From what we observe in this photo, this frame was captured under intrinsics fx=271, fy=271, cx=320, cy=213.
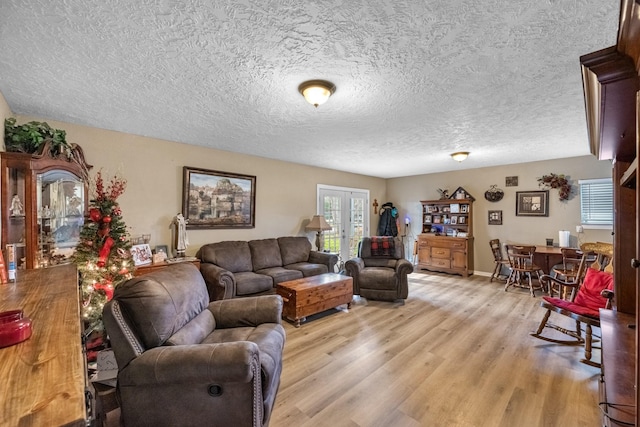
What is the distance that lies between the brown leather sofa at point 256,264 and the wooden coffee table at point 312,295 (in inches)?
17.6

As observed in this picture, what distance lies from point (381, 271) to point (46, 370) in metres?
3.90

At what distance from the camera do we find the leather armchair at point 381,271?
160 inches

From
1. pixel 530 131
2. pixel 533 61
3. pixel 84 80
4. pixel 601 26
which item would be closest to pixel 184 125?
pixel 84 80

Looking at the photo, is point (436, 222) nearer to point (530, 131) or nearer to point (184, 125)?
point (530, 131)

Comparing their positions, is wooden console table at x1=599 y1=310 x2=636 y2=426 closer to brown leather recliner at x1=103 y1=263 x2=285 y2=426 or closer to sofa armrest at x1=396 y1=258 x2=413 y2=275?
brown leather recliner at x1=103 y1=263 x2=285 y2=426

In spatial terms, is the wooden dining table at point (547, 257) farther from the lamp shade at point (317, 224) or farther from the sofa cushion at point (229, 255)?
the sofa cushion at point (229, 255)

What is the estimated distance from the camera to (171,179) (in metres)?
3.94

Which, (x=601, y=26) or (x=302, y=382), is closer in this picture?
(x=601, y=26)

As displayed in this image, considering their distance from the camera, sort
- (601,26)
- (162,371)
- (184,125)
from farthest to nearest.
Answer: (184,125), (601,26), (162,371)

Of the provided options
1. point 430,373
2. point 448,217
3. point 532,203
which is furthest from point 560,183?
point 430,373

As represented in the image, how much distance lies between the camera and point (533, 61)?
187 centimetres

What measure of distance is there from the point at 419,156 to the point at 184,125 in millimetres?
3735

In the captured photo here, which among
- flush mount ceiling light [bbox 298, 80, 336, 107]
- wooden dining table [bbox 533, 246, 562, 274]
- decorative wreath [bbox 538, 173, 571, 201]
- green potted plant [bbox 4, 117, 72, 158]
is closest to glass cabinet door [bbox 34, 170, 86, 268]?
green potted plant [bbox 4, 117, 72, 158]

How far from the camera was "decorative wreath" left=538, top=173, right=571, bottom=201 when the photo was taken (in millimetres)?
4879
